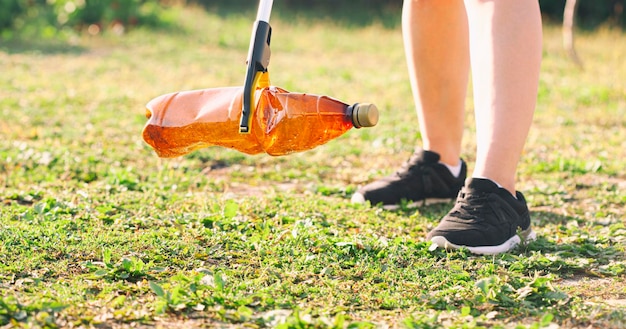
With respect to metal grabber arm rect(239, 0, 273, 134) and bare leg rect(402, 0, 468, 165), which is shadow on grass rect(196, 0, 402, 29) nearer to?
bare leg rect(402, 0, 468, 165)

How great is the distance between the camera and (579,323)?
2.13m

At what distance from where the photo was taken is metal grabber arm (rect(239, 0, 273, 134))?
2414mm

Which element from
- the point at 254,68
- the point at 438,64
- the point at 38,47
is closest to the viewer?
the point at 254,68

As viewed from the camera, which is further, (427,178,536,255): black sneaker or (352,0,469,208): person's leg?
(352,0,469,208): person's leg

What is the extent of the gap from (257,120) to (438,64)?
957mm

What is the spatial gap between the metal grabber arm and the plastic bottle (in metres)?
0.05

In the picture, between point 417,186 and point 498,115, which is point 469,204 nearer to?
point 498,115

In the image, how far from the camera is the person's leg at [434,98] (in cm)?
318

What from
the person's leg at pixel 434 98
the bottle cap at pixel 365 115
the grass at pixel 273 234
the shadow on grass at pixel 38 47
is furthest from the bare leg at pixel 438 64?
the shadow on grass at pixel 38 47

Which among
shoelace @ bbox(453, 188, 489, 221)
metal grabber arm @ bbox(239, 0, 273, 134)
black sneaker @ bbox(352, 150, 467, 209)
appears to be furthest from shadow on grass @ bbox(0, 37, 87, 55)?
shoelace @ bbox(453, 188, 489, 221)

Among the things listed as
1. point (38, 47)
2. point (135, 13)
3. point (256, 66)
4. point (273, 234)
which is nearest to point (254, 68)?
point (256, 66)

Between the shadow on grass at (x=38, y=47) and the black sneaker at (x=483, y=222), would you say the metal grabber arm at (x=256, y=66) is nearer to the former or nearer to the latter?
the black sneaker at (x=483, y=222)

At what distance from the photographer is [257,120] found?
8.25ft

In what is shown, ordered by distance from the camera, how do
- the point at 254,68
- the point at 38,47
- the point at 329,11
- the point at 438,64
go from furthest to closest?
the point at 329,11 → the point at 38,47 → the point at 438,64 → the point at 254,68
